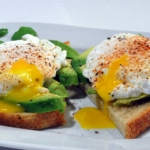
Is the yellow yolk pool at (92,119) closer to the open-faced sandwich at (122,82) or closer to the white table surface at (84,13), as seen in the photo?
the open-faced sandwich at (122,82)

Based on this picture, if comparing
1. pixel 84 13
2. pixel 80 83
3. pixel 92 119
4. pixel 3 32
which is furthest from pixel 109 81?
pixel 84 13

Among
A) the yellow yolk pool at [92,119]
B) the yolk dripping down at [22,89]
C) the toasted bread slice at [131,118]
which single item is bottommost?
the yellow yolk pool at [92,119]

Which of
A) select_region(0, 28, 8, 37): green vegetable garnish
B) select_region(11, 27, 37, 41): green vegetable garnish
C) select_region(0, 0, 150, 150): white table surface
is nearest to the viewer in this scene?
select_region(11, 27, 37, 41): green vegetable garnish

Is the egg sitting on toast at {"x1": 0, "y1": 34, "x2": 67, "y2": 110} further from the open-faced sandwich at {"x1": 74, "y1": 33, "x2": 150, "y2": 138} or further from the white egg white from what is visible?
the open-faced sandwich at {"x1": 74, "y1": 33, "x2": 150, "y2": 138}

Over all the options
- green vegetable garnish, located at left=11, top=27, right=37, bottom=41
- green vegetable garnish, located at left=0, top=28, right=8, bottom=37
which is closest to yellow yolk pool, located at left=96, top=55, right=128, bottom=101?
green vegetable garnish, located at left=11, top=27, right=37, bottom=41

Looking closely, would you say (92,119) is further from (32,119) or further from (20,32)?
(20,32)

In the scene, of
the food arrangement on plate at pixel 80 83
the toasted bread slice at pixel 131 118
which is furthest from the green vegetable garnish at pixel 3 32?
the toasted bread slice at pixel 131 118

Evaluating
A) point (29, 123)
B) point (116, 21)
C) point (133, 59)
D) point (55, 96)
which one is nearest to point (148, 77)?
point (133, 59)
